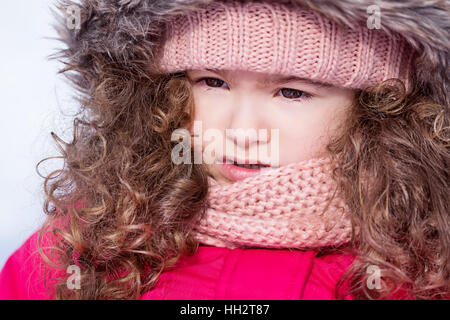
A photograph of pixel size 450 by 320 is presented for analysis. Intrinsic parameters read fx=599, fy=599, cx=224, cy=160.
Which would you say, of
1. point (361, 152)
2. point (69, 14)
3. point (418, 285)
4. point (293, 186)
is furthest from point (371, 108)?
point (69, 14)

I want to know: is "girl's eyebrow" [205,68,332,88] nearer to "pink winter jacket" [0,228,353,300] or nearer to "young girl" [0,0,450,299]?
"young girl" [0,0,450,299]

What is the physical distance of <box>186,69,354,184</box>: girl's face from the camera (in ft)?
3.81

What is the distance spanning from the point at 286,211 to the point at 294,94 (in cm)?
23

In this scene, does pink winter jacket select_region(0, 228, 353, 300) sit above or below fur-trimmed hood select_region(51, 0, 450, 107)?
below

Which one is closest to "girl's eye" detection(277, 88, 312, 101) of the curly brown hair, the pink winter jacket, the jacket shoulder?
the curly brown hair

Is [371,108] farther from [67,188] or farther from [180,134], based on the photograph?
[67,188]

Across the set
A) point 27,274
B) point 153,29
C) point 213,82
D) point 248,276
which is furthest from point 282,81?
point 27,274

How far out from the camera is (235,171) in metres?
1.23

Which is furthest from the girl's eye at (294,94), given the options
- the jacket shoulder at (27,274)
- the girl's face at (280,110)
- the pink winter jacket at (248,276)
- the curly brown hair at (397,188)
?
the jacket shoulder at (27,274)

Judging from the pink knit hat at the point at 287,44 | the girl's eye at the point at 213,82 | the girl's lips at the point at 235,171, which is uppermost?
the pink knit hat at the point at 287,44

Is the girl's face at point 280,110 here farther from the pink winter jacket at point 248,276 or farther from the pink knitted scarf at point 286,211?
the pink winter jacket at point 248,276

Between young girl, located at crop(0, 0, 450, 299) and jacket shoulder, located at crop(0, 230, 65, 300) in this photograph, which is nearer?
young girl, located at crop(0, 0, 450, 299)

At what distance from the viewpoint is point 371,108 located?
123cm

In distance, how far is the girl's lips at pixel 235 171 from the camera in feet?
4.00
